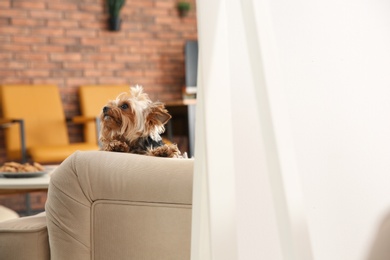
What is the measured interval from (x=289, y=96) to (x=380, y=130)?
0.22m

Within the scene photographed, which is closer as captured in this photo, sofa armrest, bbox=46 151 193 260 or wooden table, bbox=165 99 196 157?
sofa armrest, bbox=46 151 193 260

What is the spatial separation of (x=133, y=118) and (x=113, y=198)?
108 cm

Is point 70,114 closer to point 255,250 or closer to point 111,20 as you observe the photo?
point 111,20

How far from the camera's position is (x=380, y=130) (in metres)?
1.28

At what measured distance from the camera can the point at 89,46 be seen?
6.05 meters

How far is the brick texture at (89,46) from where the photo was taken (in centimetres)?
575

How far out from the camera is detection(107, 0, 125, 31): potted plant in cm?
600

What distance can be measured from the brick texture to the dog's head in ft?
10.7

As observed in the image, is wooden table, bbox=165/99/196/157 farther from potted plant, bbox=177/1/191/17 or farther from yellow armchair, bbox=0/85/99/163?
potted plant, bbox=177/1/191/17

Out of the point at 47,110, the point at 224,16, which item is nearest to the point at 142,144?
the point at 224,16

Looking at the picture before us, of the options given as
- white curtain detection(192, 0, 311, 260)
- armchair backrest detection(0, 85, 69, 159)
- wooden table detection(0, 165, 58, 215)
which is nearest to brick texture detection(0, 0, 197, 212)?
armchair backrest detection(0, 85, 69, 159)

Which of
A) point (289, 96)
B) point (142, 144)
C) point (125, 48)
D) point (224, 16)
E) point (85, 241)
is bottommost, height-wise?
point (85, 241)

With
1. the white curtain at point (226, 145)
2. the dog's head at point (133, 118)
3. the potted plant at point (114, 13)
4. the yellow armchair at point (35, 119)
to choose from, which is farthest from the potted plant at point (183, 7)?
the white curtain at point (226, 145)

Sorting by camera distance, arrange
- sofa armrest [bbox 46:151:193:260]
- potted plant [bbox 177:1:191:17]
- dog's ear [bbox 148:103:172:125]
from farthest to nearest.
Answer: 1. potted plant [bbox 177:1:191:17]
2. dog's ear [bbox 148:103:172:125]
3. sofa armrest [bbox 46:151:193:260]
